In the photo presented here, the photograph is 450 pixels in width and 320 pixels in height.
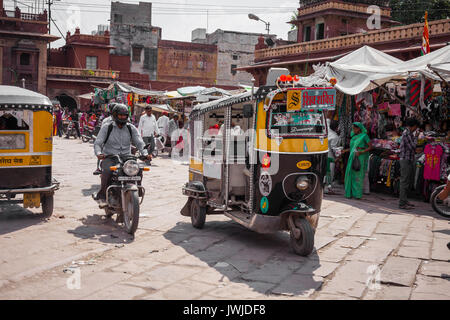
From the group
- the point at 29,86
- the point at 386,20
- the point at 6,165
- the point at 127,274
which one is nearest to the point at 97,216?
the point at 6,165

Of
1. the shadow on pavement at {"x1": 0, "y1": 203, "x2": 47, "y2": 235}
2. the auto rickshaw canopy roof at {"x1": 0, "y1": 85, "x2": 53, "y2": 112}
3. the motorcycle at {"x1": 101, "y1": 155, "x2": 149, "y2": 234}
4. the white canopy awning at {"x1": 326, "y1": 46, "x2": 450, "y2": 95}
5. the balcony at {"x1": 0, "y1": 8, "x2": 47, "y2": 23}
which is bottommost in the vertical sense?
the shadow on pavement at {"x1": 0, "y1": 203, "x2": 47, "y2": 235}

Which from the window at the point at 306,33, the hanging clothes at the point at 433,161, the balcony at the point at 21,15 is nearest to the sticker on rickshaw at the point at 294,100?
the hanging clothes at the point at 433,161

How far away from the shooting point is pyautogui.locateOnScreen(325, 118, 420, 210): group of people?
9.74 meters

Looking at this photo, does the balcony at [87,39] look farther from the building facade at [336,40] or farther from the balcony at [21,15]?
the building facade at [336,40]

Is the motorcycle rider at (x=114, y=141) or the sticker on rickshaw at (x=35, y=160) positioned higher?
the motorcycle rider at (x=114, y=141)

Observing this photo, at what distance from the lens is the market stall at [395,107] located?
33.4 ft

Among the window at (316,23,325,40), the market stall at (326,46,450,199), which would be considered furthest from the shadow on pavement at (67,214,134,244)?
the window at (316,23,325,40)

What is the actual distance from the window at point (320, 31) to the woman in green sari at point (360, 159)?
2323cm

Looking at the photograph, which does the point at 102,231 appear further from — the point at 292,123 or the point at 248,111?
the point at 292,123

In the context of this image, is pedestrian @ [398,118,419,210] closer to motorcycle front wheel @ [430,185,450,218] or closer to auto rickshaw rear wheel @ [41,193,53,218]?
motorcycle front wheel @ [430,185,450,218]

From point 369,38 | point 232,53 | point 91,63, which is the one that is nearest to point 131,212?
point 369,38

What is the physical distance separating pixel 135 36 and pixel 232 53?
35.2 feet

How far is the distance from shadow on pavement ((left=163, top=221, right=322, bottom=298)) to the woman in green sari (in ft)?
13.7
